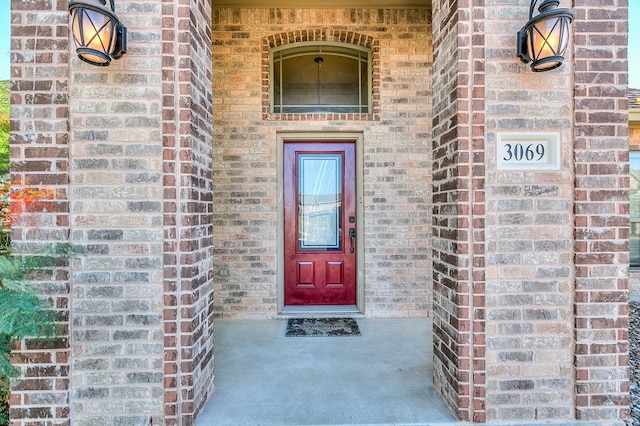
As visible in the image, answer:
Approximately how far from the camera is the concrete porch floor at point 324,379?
2.18 meters

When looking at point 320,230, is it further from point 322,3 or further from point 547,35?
point 547,35

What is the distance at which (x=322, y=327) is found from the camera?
12.4 feet

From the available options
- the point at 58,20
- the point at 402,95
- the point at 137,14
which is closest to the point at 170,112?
the point at 137,14

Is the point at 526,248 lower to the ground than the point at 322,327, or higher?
higher

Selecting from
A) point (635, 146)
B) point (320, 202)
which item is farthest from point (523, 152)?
point (635, 146)

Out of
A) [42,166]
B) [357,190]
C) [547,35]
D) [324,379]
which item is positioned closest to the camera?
[547,35]

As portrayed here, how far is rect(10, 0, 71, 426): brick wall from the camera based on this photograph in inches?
80.3

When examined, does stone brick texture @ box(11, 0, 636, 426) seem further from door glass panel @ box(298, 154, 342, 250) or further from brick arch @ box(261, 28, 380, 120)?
door glass panel @ box(298, 154, 342, 250)

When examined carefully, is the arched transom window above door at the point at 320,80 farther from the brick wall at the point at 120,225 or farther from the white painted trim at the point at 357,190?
the brick wall at the point at 120,225

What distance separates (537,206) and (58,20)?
9.71ft

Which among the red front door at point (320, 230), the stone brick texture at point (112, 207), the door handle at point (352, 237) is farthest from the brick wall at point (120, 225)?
the door handle at point (352, 237)

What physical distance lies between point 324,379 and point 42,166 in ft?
7.37

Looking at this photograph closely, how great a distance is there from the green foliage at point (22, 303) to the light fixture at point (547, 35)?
2793 mm

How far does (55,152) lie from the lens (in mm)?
2066
